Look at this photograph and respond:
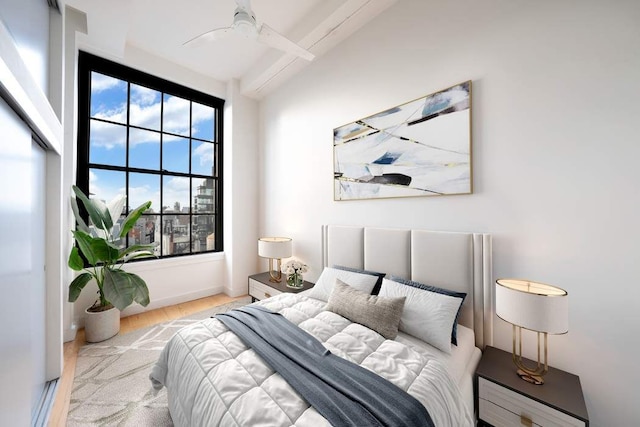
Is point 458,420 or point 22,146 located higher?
point 22,146

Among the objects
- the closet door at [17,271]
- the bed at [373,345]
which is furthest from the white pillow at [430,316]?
the closet door at [17,271]

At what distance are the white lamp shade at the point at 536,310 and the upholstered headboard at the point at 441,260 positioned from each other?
36cm

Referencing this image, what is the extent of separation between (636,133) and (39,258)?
3769mm

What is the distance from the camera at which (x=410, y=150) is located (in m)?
2.15

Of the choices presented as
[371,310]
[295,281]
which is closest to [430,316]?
[371,310]

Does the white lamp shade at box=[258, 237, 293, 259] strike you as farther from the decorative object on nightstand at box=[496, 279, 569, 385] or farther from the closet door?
the decorative object on nightstand at box=[496, 279, 569, 385]

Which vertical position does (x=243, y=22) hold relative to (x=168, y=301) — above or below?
above

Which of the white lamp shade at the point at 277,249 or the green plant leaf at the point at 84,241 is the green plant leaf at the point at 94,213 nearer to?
the green plant leaf at the point at 84,241

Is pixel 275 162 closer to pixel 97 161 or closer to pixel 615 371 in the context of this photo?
pixel 97 161

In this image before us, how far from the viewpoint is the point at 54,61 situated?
1882 millimetres

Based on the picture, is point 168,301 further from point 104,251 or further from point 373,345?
point 373,345

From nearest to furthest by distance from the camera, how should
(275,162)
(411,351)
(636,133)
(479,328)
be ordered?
1. (636,133)
2. (411,351)
3. (479,328)
4. (275,162)

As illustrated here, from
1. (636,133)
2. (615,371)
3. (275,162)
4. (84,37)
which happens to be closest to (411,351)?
(615,371)

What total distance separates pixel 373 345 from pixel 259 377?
2.19 ft
